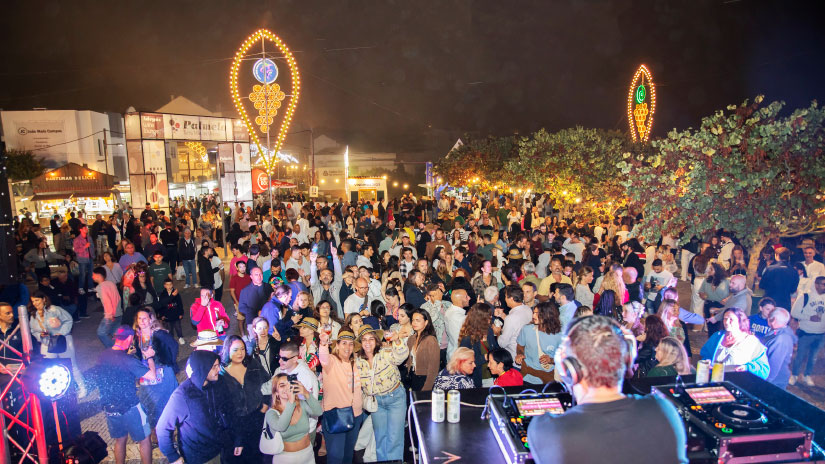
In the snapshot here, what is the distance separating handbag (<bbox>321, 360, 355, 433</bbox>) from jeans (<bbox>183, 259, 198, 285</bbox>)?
28.1ft

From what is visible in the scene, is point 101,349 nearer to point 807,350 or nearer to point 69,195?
point 807,350

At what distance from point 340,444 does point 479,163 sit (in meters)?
28.2

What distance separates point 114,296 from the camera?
6.75 meters

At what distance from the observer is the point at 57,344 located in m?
5.94

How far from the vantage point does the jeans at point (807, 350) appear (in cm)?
634

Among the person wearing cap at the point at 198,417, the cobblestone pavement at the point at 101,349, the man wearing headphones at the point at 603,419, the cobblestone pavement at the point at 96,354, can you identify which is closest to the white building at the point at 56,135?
the cobblestone pavement at the point at 96,354

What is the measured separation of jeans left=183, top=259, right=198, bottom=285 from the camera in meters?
11.6

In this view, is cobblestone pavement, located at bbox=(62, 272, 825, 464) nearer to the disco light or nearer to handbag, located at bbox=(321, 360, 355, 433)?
the disco light

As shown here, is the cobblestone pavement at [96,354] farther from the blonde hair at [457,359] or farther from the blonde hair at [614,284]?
the blonde hair at [614,284]

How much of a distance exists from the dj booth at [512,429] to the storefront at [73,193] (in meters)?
25.5

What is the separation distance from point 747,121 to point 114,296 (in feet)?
31.1

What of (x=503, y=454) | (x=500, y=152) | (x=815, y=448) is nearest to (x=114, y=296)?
(x=503, y=454)

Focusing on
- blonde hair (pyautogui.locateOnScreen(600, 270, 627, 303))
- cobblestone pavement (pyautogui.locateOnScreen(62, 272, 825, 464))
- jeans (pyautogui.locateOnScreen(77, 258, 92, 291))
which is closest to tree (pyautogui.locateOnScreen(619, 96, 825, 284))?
blonde hair (pyautogui.locateOnScreen(600, 270, 627, 303))

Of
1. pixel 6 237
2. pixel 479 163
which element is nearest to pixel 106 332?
pixel 6 237
